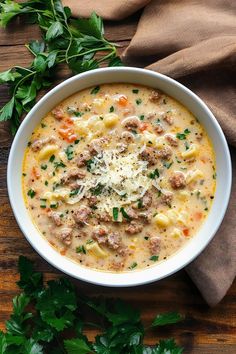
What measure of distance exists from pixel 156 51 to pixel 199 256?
1396 mm

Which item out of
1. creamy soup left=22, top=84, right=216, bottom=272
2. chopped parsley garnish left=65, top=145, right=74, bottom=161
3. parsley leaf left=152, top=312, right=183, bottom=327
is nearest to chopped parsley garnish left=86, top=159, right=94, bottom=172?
creamy soup left=22, top=84, right=216, bottom=272

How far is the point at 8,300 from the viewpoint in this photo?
427cm

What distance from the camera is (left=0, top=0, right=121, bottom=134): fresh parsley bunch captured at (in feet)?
13.7

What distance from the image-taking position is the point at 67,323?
13.2 feet

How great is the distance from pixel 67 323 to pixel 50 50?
1838 millimetres

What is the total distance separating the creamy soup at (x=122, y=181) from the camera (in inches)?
154

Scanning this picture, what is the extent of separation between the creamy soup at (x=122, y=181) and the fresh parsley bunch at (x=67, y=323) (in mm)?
284

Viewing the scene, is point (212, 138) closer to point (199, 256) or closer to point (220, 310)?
point (199, 256)

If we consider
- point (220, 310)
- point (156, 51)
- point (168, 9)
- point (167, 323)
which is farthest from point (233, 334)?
point (168, 9)

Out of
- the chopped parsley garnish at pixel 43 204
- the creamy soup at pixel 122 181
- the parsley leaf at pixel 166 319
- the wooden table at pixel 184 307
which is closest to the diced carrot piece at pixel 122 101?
the creamy soup at pixel 122 181

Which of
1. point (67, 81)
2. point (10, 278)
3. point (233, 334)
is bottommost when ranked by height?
point (233, 334)

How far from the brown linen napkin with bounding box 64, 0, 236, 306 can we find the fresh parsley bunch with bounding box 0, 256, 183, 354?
422 millimetres

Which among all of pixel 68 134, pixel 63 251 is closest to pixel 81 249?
pixel 63 251

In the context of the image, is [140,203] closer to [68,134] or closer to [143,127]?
[143,127]
